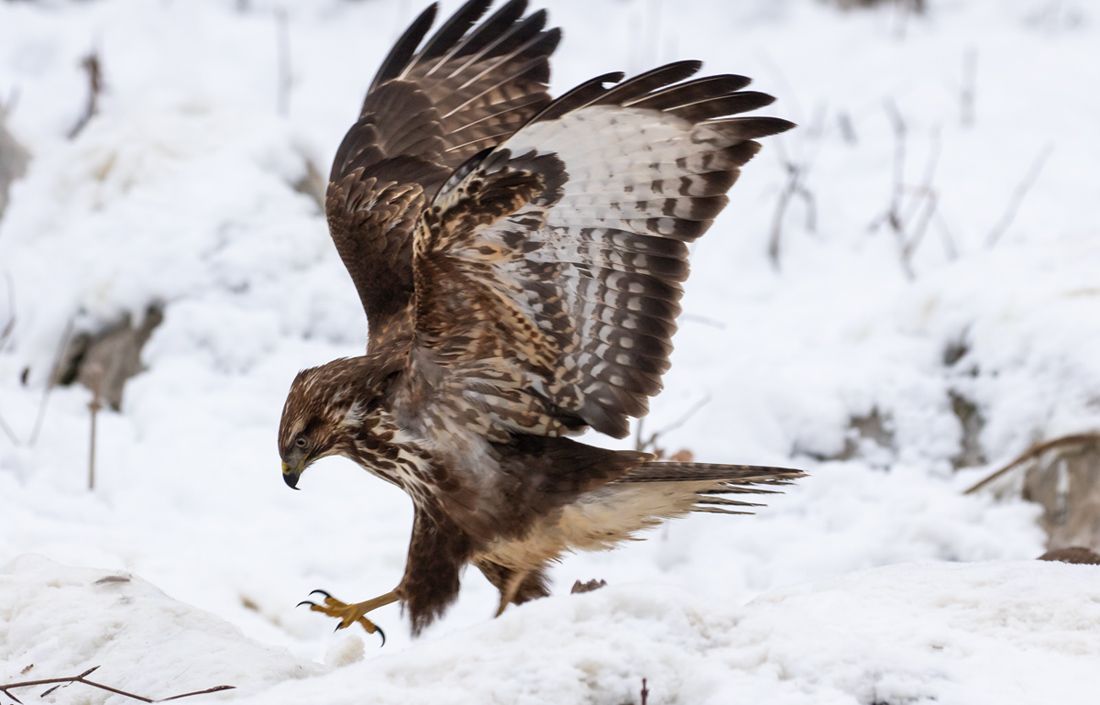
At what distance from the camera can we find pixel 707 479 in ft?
8.62

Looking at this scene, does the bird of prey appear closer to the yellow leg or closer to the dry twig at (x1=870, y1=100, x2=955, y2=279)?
the yellow leg

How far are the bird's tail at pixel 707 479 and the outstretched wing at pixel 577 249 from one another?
0.47 ft

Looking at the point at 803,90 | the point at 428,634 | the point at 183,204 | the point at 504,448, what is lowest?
the point at 428,634

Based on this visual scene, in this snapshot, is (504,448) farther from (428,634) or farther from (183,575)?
(183,575)

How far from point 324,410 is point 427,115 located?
122 cm

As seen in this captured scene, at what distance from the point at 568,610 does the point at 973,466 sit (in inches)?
105

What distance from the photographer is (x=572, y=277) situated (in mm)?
2605

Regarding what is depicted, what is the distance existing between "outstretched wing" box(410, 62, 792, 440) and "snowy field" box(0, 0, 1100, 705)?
0.73 metres

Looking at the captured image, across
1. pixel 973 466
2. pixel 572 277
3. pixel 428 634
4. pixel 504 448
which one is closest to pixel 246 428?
pixel 428 634

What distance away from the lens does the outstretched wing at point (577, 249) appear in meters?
2.32

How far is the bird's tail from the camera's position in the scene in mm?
2576

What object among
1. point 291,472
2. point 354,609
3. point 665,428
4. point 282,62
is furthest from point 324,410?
point 282,62

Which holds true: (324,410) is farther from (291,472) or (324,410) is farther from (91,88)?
(91,88)

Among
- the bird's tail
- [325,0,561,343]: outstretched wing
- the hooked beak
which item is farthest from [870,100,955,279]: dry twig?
the hooked beak
